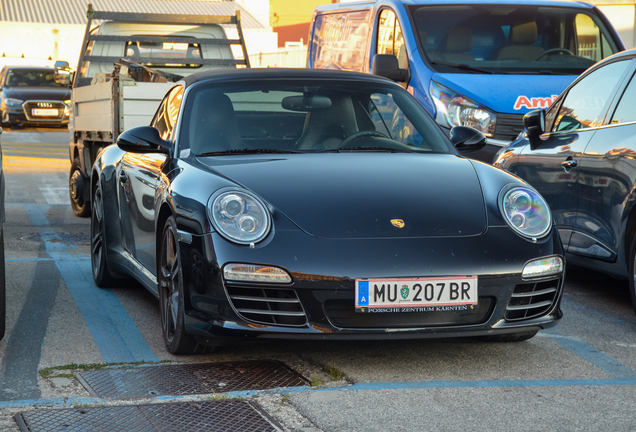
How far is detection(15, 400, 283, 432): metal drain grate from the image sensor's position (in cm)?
327

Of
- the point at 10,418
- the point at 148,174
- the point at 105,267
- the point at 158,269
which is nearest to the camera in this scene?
the point at 10,418

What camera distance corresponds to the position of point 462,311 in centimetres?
382

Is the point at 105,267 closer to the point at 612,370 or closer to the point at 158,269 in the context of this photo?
the point at 158,269

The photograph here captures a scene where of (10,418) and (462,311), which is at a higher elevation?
(462,311)

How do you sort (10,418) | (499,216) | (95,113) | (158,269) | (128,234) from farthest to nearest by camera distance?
(95,113)
(128,234)
(158,269)
(499,216)
(10,418)

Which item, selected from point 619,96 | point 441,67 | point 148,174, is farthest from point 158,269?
point 441,67

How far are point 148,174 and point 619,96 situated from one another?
9.30 feet

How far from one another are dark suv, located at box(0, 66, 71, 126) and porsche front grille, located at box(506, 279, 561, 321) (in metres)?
21.5

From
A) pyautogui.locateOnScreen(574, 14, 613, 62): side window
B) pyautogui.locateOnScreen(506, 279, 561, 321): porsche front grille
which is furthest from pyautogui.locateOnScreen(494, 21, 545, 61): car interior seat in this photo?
pyautogui.locateOnScreen(506, 279, 561, 321): porsche front grille

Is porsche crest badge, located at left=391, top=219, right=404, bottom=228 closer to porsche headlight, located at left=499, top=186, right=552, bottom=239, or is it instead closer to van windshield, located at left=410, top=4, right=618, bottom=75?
porsche headlight, located at left=499, top=186, right=552, bottom=239

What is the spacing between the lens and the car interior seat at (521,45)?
340 inches

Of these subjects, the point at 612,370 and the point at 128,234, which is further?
the point at 128,234

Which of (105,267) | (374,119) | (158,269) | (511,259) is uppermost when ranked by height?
(374,119)

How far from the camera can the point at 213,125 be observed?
4.81 m
